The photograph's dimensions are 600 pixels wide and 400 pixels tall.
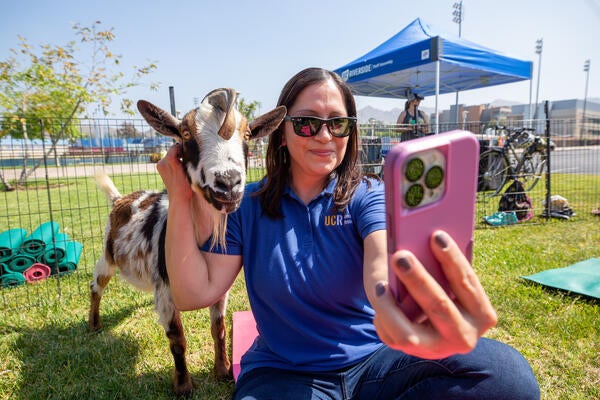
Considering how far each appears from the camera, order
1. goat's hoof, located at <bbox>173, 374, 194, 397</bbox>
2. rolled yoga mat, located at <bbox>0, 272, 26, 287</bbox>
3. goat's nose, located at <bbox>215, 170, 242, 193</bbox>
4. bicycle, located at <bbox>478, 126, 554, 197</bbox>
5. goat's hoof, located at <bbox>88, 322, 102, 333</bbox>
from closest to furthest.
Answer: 1. goat's nose, located at <bbox>215, 170, 242, 193</bbox>
2. goat's hoof, located at <bbox>173, 374, 194, 397</bbox>
3. goat's hoof, located at <bbox>88, 322, 102, 333</bbox>
4. rolled yoga mat, located at <bbox>0, 272, 26, 287</bbox>
5. bicycle, located at <bbox>478, 126, 554, 197</bbox>

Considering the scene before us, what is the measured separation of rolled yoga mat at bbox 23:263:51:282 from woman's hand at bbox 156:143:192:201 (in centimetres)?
364

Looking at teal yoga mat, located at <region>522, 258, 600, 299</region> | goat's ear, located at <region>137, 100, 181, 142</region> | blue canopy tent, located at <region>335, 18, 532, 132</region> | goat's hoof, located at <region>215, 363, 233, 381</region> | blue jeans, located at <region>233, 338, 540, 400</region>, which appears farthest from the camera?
blue canopy tent, located at <region>335, 18, 532, 132</region>

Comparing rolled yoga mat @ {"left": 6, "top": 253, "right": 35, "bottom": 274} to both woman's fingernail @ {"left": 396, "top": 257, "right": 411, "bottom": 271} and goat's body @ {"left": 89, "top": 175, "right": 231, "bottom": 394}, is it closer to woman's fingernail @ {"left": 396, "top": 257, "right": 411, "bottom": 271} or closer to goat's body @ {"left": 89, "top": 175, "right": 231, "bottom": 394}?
goat's body @ {"left": 89, "top": 175, "right": 231, "bottom": 394}

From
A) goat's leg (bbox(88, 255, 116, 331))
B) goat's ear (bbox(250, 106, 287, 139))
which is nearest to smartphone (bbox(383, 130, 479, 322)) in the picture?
goat's ear (bbox(250, 106, 287, 139))

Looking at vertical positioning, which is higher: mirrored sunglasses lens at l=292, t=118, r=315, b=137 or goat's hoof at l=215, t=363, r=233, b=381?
mirrored sunglasses lens at l=292, t=118, r=315, b=137

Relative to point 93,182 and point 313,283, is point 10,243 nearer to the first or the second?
point 93,182

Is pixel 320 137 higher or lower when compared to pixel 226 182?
higher

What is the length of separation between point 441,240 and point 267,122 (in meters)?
1.16

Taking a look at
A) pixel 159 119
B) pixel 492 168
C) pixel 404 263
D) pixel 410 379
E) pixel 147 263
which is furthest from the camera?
pixel 492 168

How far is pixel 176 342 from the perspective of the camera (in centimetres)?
242

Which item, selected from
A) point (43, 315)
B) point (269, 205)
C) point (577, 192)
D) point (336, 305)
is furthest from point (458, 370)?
point (577, 192)

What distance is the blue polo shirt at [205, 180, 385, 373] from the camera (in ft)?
5.08

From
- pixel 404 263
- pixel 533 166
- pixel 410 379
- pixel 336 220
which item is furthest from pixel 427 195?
pixel 533 166

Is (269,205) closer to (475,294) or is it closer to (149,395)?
(475,294)
